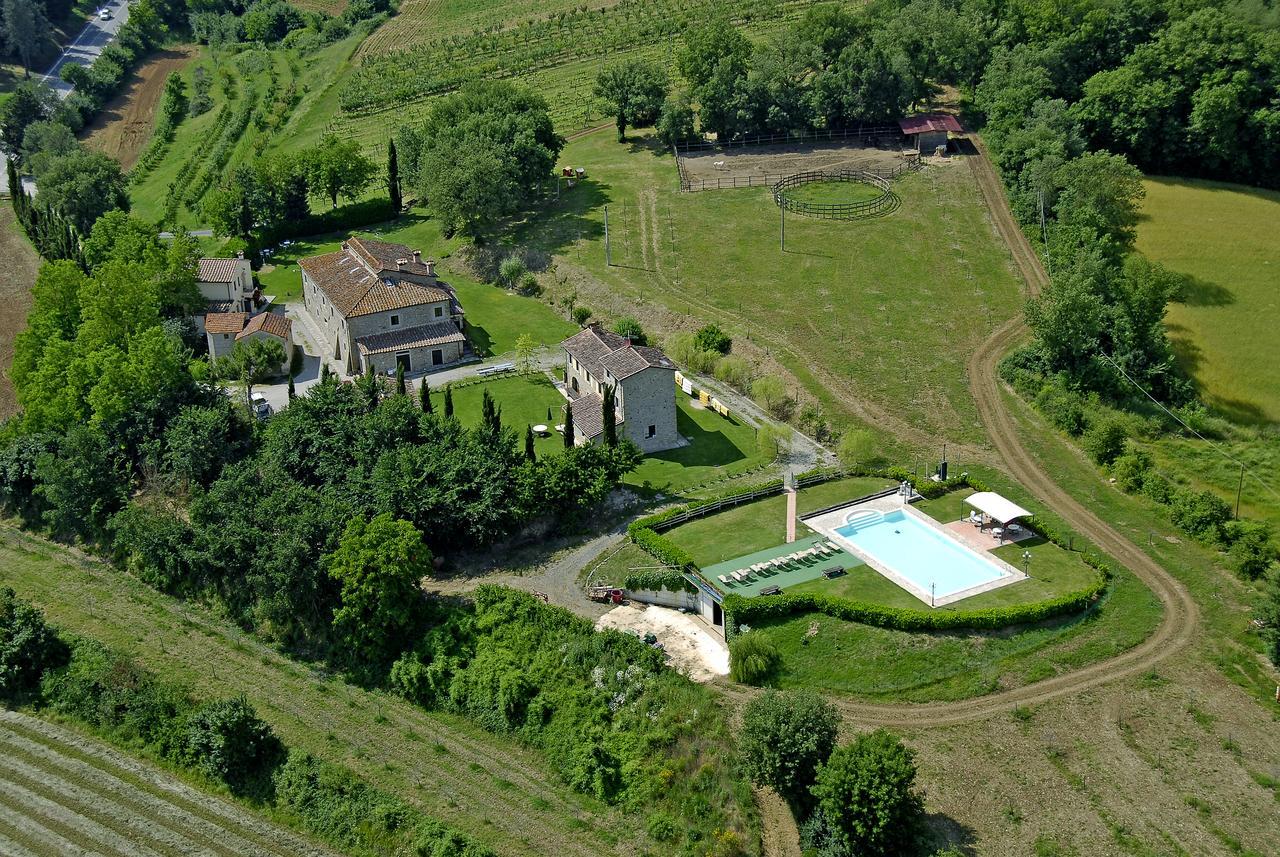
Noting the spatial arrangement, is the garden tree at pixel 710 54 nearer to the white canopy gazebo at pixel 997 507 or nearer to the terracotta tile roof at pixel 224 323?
the terracotta tile roof at pixel 224 323

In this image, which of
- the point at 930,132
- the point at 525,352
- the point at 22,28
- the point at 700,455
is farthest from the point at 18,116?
the point at 700,455

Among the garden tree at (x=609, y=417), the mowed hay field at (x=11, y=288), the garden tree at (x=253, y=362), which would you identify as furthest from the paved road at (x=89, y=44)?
the garden tree at (x=609, y=417)

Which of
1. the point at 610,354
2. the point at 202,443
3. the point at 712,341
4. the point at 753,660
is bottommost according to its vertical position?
the point at 753,660

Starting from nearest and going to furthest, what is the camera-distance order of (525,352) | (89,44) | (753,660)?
(753,660)
(525,352)
(89,44)

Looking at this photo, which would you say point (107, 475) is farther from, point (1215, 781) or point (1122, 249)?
point (1122, 249)

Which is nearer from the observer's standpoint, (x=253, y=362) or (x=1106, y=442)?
(x=1106, y=442)

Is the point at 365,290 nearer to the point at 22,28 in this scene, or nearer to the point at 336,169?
the point at 336,169

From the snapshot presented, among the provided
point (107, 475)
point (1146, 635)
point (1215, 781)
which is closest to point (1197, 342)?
point (1146, 635)
